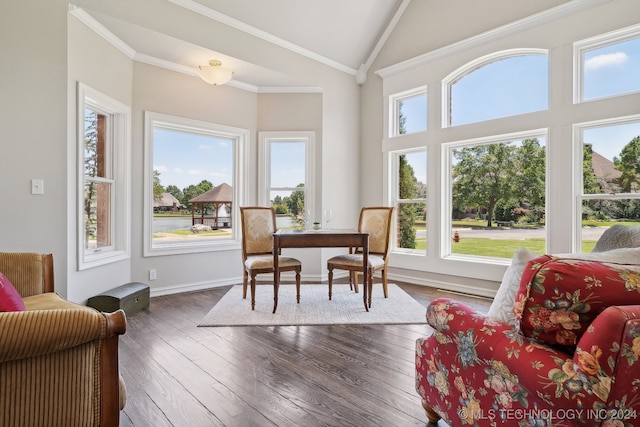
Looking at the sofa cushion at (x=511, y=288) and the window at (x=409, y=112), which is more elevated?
the window at (x=409, y=112)

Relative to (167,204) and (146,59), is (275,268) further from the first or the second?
(146,59)

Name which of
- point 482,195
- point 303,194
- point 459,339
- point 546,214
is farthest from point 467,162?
point 459,339

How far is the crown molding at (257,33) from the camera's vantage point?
3531 millimetres

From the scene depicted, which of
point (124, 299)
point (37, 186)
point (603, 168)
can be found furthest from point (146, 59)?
point (603, 168)

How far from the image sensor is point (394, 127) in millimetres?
4953

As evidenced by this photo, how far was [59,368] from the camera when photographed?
109cm

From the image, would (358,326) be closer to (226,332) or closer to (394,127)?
(226,332)

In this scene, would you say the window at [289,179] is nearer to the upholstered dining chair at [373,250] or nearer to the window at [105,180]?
the upholstered dining chair at [373,250]

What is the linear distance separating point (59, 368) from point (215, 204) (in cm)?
366

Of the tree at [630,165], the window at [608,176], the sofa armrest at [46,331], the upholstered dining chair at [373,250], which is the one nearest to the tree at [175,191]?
the upholstered dining chair at [373,250]

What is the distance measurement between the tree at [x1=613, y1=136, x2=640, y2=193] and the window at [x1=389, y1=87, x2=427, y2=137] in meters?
2.12

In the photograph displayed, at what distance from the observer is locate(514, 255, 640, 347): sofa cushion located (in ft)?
3.07

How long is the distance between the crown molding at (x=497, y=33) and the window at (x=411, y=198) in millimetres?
1189

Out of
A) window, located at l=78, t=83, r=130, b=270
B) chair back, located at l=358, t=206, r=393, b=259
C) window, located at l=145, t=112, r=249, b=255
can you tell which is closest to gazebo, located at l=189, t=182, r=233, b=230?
window, located at l=145, t=112, r=249, b=255
